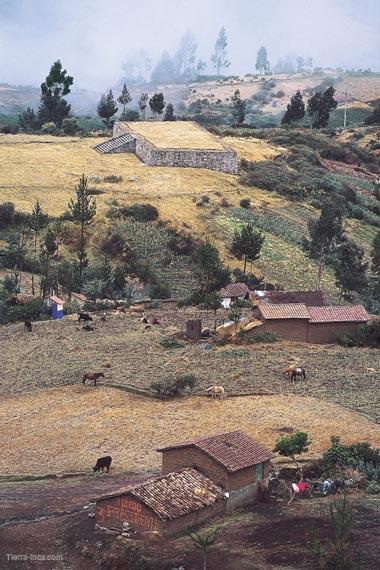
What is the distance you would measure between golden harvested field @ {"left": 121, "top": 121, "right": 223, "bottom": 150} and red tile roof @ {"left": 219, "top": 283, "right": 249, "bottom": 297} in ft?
95.6

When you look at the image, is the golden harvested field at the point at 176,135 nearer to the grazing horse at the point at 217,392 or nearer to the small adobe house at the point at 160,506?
the grazing horse at the point at 217,392

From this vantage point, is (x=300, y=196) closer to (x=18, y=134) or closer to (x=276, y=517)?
(x=18, y=134)

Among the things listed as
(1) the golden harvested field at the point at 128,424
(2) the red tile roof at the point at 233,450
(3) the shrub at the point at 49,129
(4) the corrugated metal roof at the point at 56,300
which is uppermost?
(3) the shrub at the point at 49,129

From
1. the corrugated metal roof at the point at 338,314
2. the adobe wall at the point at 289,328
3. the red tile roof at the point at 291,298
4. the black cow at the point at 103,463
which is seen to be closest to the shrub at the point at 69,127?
the red tile roof at the point at 291,298

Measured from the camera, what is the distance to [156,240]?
58.3m

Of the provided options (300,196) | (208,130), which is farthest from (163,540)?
(208,130)

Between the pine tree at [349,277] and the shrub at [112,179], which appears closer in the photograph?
the pine tree at [349,277]

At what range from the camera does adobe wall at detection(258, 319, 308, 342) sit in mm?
39219

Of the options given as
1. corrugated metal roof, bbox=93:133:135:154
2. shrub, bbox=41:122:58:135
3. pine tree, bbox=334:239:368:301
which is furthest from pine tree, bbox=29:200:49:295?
shrub, bbox=41:122:58:135

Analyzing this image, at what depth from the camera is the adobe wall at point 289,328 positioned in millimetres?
39219

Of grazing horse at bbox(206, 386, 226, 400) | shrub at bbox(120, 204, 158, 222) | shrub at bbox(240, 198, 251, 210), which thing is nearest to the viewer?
grazing horse at bbox(206, 386, 226, 400)

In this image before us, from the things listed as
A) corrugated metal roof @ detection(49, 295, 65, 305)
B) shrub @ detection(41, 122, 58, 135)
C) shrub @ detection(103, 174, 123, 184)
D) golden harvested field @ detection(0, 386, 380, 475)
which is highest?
shrub @ detection(41, 122, 58, 135)

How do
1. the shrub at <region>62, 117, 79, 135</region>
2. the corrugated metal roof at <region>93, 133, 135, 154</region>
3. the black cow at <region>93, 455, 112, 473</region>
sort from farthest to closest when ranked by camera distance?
the shrub at <region>62, 117, 79, 135</region>
the corrugated metal roof at <region>93, 133, 135, 154</region>
the black cow at <region>93, 455, 112, 473</region>

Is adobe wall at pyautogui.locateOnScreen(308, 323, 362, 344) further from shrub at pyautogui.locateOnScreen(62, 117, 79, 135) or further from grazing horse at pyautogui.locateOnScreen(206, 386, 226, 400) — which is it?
shrub at pyautogui.locateOnScreen(62, 117, 79, 135)
